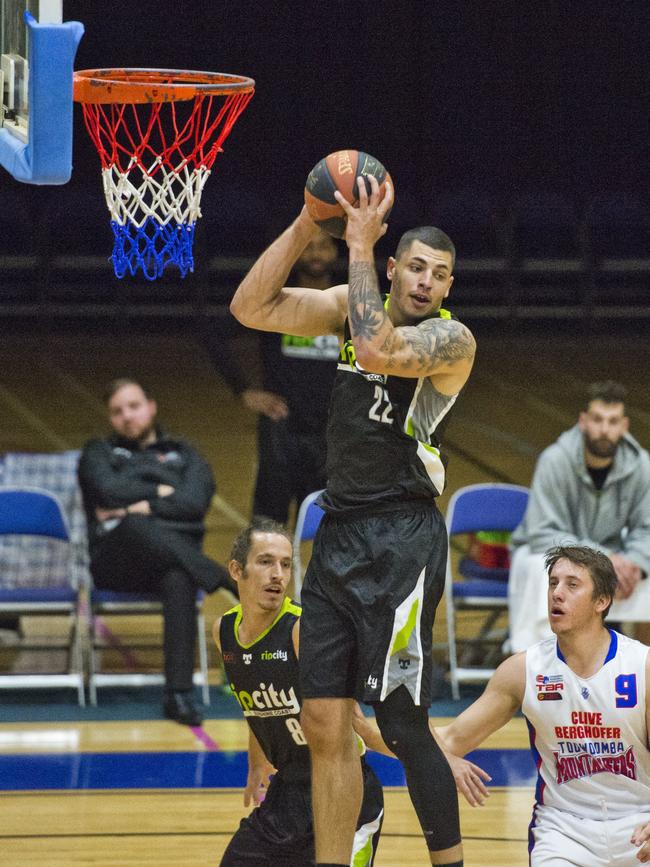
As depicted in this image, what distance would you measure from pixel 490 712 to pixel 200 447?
28.3ft

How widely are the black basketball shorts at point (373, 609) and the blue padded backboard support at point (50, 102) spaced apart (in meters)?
1.43

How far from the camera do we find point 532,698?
5.12m

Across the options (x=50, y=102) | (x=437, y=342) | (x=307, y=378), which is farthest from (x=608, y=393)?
(x=50, y=102)

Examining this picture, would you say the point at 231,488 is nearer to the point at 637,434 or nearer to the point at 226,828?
the point at 637,434

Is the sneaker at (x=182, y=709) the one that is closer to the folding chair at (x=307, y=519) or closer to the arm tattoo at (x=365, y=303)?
the folding chair at (x=307, y=519)

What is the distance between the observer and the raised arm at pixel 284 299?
193 inches

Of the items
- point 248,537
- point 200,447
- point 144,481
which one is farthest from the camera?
point 200,447

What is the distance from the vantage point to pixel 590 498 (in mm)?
8320

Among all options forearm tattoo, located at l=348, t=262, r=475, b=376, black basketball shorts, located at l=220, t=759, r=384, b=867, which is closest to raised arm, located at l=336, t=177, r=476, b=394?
forearm tattoo, located at l=348, t=262, r=475, b=376

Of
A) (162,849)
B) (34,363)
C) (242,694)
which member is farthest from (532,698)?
(34,363)

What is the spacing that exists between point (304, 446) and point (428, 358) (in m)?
4.09

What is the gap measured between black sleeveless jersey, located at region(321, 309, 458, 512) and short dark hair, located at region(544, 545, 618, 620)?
539mm

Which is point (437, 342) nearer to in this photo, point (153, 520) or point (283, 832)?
point (283, 832)

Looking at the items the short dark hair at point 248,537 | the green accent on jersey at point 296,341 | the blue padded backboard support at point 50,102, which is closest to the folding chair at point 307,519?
the green accent on jersey at point 296,341
